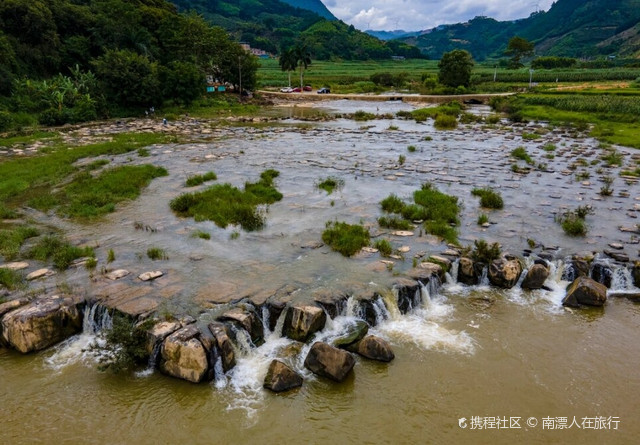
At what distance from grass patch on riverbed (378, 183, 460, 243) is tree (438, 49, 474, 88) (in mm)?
71579

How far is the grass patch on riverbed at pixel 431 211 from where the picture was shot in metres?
16.6

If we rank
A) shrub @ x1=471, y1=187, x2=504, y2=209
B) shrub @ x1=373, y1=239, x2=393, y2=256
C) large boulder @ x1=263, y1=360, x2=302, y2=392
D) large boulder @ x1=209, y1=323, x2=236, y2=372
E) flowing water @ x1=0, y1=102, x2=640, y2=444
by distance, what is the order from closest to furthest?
flowing water @ x1=0, y1=102, x2=640, y2=444
large boulder @ x1=263, y1=360, x2=302, y2=392
large boulder @ x1=209, y1=323, x2=236, y2=372
shrub @ x1=373, y1=239, x2=393, y2=256
shrub @ x1=471, y1=187, x2=504, y2=209

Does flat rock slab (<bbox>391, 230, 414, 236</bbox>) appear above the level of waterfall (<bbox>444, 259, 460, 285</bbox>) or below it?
above

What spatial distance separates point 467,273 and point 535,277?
2.09 m

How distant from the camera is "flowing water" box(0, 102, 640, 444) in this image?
27.8ft

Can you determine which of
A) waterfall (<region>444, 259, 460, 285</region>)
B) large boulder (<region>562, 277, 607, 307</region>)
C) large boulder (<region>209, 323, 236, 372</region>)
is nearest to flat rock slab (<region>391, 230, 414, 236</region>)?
waterfall (<region>444, 259, 460, 285</region>)

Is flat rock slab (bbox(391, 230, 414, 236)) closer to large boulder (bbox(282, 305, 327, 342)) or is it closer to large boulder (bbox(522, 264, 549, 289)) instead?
large boulder (bbox(522, 264, 549, 289))

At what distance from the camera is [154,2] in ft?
283

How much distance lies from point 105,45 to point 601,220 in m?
66.6

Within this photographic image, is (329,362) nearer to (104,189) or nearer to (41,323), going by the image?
(41,323)

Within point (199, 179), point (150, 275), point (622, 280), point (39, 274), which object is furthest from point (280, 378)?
point (199, 179)

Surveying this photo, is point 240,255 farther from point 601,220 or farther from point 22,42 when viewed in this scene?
point 22,42

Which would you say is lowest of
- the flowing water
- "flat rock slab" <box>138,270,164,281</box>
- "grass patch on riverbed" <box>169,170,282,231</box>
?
the flowing water

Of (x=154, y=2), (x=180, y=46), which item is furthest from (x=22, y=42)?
(x=154, y=2)
